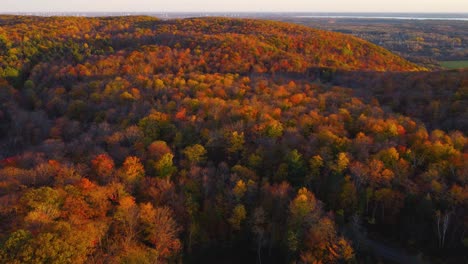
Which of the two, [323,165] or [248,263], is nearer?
[248,263]

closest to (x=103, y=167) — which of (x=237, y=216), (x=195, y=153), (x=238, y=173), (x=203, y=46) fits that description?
(x=195, y=153)

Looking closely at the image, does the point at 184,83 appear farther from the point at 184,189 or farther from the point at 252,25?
the point at 252,25

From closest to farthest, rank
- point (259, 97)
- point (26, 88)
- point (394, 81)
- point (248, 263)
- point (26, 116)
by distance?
point (248, 263) → point (259, 97) → point (26, 116) → point (394, 81) → point (26, 88)

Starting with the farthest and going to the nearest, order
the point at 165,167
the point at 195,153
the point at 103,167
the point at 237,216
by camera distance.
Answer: the point at 195,153
the point at 165,167
the point at 103,167
the point at 237,216

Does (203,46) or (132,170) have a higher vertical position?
(203,46)

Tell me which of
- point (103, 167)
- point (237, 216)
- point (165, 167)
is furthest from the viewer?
point (165, 167)

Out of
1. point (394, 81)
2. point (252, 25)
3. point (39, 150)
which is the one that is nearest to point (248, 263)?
point (39, 150)

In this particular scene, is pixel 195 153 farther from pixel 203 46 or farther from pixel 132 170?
pixel 203 46


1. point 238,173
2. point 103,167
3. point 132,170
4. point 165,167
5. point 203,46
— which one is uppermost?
point 203,46

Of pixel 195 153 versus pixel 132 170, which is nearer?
pixel 132 170

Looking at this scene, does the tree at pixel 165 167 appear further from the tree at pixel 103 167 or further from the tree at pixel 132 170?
the tree at pixel 103 167
